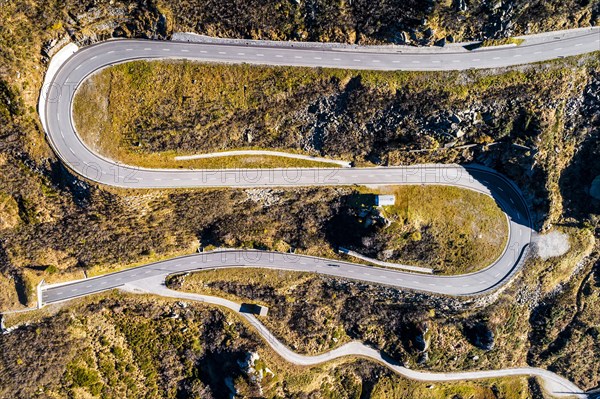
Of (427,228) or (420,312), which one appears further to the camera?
(420,312)

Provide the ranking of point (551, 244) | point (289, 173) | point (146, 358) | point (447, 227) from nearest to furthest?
point (289, 173)
point (447, 227)
point (551, 244)
point (146, 358)

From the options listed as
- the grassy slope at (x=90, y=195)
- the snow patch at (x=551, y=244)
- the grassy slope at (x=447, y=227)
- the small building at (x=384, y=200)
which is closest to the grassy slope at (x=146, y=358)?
the grassy slope at (x=90, y=195)

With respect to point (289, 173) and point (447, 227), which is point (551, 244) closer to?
point (447, 227)

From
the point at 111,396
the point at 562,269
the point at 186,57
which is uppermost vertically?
the point at 186,57

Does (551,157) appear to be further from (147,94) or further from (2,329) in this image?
(2,329)

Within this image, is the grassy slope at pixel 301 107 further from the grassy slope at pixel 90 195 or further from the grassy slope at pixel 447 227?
the grassy slope at pixel 447 227

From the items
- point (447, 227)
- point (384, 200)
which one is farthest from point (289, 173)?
point (447, 227)

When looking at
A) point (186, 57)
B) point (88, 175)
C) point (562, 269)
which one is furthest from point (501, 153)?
point (88, 175)
